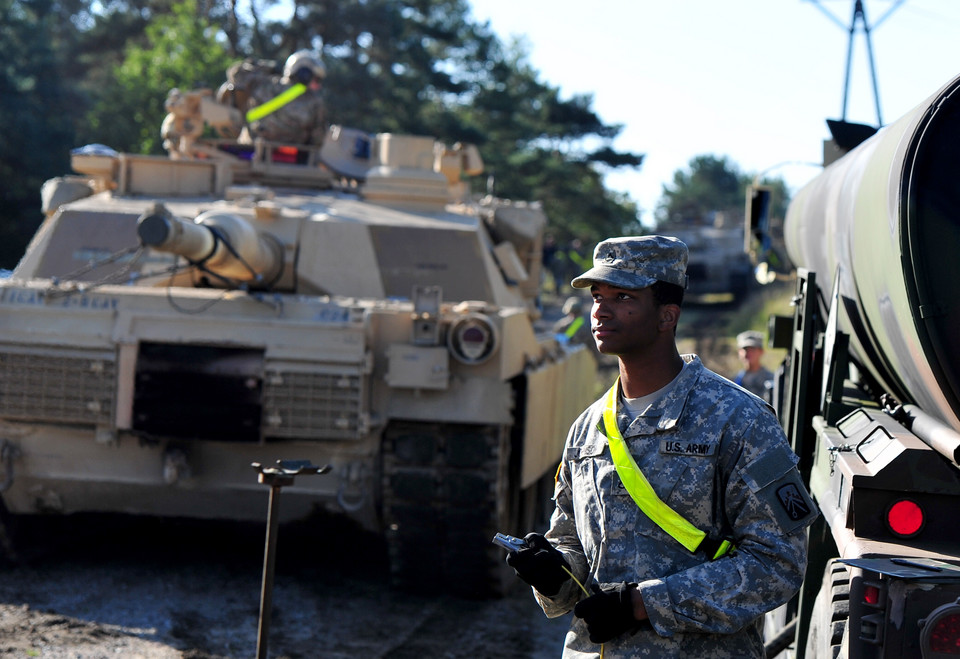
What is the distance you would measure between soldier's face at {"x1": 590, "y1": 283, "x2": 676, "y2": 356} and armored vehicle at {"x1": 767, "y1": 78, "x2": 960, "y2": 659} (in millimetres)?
640

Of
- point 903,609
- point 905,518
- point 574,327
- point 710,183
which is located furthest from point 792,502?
point 710,183

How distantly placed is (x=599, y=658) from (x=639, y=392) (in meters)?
0.57

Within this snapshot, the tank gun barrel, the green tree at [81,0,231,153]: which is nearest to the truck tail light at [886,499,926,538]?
the tank gun barrel

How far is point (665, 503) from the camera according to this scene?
267cm

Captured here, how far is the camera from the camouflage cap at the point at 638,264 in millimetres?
2736

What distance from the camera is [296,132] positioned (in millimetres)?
10227

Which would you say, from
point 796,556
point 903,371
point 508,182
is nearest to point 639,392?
point 796,556

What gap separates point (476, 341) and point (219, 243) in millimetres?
1523

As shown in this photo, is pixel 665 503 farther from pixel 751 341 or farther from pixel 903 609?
pixel 751 341

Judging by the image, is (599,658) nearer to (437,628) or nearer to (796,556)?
(796,556)

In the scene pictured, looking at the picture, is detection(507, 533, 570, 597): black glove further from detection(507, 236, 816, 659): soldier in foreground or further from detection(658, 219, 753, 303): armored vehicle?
detection(658, 219, 753, 303): armored vehicle

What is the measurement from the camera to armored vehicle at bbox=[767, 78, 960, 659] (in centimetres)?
264

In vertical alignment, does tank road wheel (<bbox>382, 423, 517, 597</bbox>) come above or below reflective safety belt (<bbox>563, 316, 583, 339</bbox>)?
below

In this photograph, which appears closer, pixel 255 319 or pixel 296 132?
pixel 255 319
